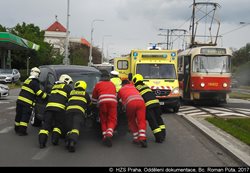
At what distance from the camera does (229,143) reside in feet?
30.5

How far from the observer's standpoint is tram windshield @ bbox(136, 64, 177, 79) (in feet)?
56.9

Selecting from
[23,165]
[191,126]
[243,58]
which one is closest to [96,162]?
[23,165]

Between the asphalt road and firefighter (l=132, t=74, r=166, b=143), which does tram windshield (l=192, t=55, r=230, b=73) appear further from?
firefighter (l=132, t=74, r=166, b=143)

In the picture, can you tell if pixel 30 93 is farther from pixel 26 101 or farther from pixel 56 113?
pixel 56 113

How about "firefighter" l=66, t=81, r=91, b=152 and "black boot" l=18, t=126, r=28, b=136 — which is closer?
"firefighter" l=66, t=81, r=91, b=152

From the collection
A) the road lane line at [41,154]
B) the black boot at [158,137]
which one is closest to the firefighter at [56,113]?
the road lane line at [41,154]

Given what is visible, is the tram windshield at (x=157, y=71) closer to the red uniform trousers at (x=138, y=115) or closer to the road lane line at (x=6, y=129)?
the road lane line at (x=6, y=129)

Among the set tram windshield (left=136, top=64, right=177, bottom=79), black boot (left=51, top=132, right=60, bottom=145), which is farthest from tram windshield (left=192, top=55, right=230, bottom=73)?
black boot (left=51, top=132, right=60, bottom=145)

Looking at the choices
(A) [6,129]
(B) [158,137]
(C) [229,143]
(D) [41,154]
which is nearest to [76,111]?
Answer: (D) [41,154]

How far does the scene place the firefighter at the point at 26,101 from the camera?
1030cm

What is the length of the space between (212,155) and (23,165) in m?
3.74

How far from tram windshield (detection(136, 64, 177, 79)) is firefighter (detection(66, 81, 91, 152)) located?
8.42 meters

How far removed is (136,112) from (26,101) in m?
2.96

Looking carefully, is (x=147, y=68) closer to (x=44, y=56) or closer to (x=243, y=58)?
(x=44, y=56)
